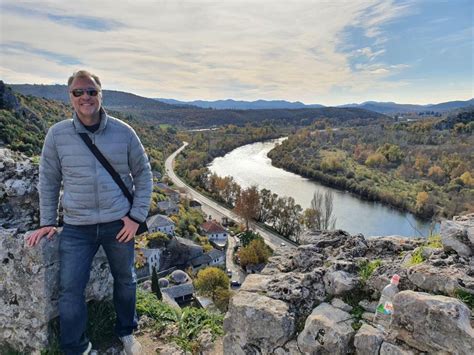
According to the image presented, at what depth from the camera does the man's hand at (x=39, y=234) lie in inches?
111

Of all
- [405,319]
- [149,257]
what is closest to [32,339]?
[405,319]

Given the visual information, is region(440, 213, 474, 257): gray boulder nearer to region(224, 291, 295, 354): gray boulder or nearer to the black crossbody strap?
region(224, 291, 295, 354): gray boulder

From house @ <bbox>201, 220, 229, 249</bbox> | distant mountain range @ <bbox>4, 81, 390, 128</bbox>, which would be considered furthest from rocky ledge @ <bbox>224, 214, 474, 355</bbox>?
distant mountain range @ <bbox>4, 81, 390, 128</bbox>

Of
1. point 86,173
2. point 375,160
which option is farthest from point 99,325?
point 375,160

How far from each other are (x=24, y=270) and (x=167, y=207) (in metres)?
30.5

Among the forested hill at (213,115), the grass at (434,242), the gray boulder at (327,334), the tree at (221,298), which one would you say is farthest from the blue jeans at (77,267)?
the forested hill at (213,115)

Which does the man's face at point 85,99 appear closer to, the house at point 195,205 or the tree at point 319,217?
the tree at point 319,217

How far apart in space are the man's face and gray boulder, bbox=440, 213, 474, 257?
9.49ft

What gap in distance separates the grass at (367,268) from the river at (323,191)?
14.2m

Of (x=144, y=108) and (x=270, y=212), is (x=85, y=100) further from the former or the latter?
(x=144, y=108)

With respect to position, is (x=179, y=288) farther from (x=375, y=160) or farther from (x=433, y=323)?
(x=375, y=160)

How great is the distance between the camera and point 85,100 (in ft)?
8.89

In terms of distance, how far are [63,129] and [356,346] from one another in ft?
8.69

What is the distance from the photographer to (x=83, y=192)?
2740mm
